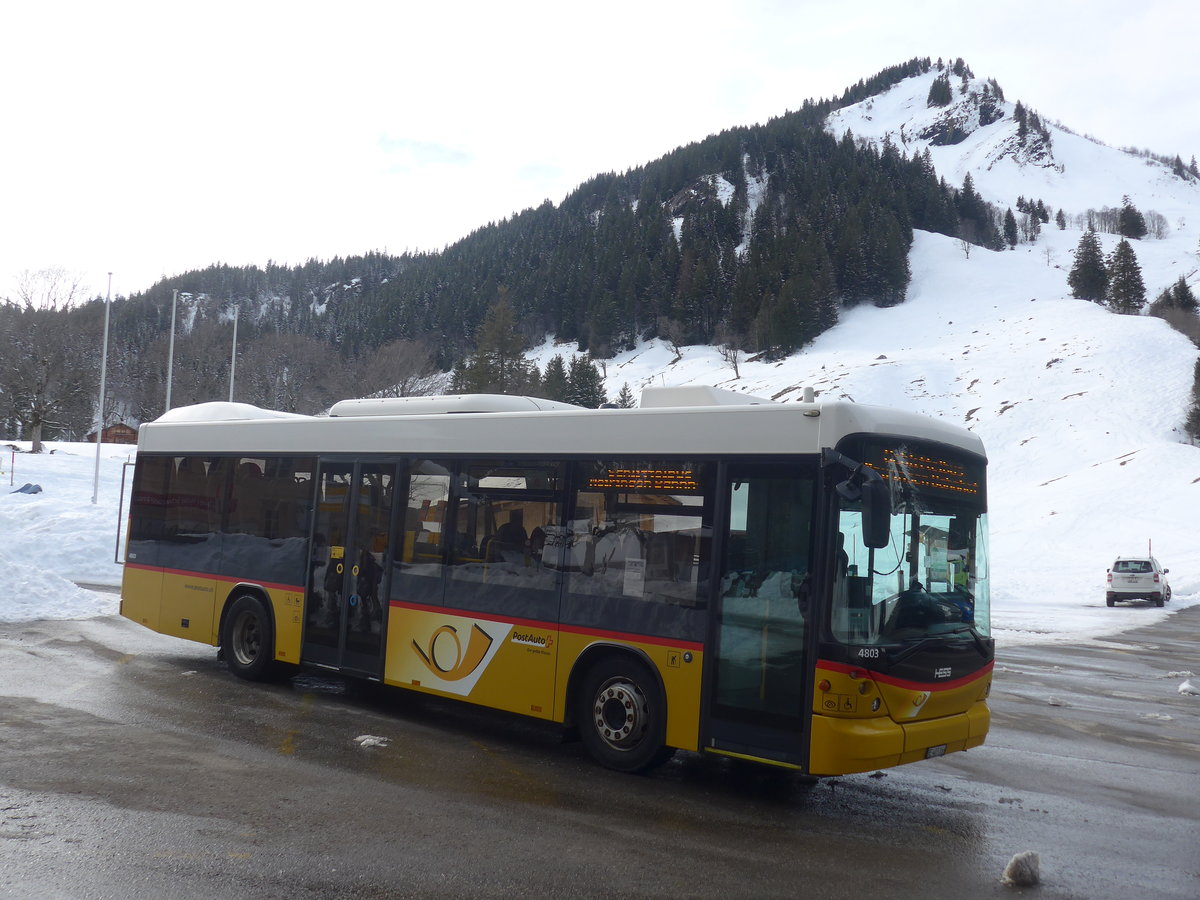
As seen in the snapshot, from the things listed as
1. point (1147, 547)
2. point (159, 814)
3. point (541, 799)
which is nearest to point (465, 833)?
point (541, 799)

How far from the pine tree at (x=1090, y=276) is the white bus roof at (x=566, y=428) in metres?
102

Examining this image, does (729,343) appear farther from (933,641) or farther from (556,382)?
(933,641)

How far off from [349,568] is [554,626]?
2.86 metres

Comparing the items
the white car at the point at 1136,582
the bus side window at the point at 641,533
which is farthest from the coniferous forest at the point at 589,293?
the bus side window at the point at 641,533

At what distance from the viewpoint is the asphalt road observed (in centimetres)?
530

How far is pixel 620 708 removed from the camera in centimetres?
775

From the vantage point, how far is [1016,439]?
59.8 metres

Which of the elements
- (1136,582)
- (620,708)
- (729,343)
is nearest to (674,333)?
(729,343)

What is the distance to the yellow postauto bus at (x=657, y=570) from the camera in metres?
6.69

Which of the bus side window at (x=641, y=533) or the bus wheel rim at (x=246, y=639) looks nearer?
the bus side window at (x=641, y=533)

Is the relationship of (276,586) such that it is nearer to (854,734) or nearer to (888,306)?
(854,734)

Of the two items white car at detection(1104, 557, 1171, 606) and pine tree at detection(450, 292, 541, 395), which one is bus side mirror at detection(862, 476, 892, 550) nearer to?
white car at detection(1104, 557, 1171, 606)

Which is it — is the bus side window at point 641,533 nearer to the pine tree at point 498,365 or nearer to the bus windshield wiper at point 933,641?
the bus windshield wiper at point 933,641

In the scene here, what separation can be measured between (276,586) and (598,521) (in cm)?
457
